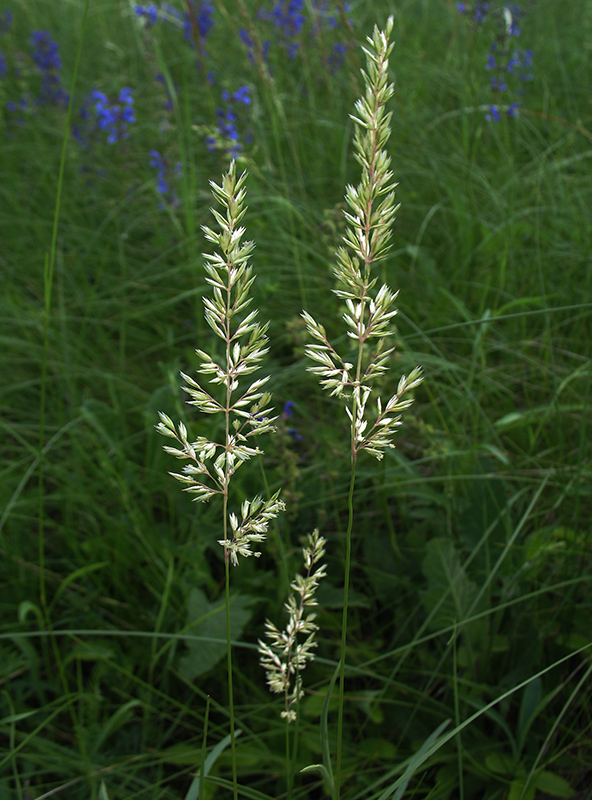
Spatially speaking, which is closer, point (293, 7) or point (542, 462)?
point (542, 462)

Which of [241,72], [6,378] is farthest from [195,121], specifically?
[6,378]

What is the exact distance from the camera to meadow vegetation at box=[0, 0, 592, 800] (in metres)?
1.29

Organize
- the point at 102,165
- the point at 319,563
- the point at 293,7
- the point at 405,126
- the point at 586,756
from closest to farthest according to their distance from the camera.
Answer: the point at 586,756
the point at 319,563
the point at 405,126
the point at 102,165
the point at 293,7

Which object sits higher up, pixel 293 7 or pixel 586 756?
pixel 293 7

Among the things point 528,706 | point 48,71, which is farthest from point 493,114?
point 48,71

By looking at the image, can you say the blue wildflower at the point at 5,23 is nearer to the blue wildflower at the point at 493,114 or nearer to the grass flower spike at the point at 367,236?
→ the blue wildflower at the point at 493,114

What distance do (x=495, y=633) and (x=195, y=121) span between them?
11.3 ft

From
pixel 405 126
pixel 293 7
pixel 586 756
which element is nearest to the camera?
pixel 586 756

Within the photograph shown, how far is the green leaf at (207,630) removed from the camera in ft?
5.08

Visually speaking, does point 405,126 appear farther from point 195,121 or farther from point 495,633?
point 495,633

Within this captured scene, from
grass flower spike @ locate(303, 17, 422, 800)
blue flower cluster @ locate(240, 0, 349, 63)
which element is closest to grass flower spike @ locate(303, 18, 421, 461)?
grass flower spike @ locate(303, 17, 422, 800)

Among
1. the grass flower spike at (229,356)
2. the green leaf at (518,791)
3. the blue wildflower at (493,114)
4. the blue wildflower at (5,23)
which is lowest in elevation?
the green leaf at (518,791)

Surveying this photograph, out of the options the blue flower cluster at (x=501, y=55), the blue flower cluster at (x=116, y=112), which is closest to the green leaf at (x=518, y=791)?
the blue flower cluster at (x=501, y=55)

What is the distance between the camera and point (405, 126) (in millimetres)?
2979
